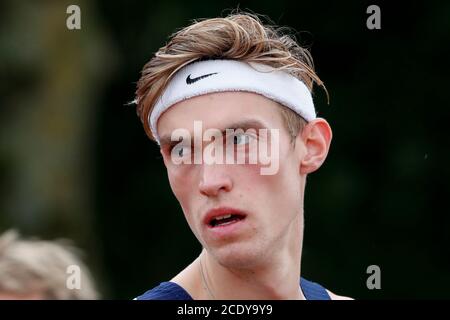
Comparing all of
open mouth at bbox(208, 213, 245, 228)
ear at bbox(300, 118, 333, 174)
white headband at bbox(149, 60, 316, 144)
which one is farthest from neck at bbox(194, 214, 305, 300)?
white headband at bbox(149, 60, 316, 144)

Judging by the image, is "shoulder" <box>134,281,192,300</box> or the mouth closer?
the mouth

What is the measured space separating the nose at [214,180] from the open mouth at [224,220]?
0.09 m

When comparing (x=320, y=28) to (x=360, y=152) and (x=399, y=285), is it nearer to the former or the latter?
(x=360, y=152)

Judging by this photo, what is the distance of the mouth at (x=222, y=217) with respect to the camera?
5.00 m

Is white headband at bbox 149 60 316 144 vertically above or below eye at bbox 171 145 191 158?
above

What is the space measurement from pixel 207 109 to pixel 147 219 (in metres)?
7.74

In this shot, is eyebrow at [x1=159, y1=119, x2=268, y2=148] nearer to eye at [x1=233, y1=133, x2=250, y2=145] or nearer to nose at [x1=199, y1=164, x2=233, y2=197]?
eye at [x1=233, y1=133, x2=250, y2=145]

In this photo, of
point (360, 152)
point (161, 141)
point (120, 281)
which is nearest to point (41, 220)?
point (120, 281)

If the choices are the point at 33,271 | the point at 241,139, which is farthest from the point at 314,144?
the point at 33,271

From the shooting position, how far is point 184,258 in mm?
12422

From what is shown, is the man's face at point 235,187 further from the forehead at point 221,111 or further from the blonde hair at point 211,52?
the blonde hair at point 211,52

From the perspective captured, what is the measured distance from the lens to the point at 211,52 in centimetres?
524

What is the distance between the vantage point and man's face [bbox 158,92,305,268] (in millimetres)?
5000

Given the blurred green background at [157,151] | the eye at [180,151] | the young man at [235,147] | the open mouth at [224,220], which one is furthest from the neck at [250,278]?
the blurred green background at [157,151]
